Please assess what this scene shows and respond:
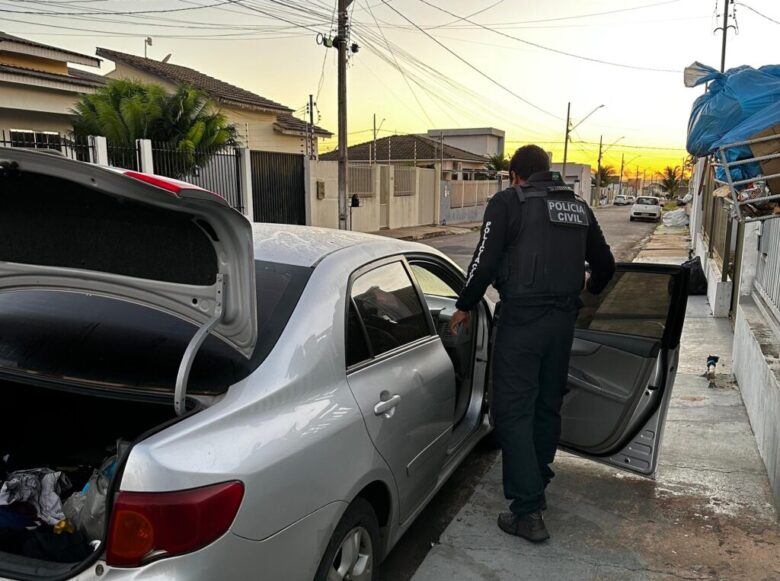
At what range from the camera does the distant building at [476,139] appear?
175 feet

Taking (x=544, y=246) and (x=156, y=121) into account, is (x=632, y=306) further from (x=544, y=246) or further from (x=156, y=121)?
(x=156, y=121)

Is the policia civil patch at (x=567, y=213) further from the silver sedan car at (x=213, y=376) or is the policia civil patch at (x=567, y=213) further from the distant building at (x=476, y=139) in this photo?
the distant building at (x=476, y=139)

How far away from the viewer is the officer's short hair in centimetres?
299

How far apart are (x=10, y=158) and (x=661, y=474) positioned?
367cm

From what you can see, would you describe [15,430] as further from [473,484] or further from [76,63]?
[76,63]

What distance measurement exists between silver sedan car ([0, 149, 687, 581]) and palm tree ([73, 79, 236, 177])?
11.0m

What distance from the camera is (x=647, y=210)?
3866 cm

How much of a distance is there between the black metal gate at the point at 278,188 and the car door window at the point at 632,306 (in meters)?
14.0

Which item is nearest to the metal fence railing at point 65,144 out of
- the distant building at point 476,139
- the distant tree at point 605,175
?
the distant building at point 476,139

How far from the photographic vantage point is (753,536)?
3023 mm

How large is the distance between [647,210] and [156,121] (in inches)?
1298

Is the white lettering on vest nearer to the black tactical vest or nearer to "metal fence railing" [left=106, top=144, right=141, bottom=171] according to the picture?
the black tactical vest

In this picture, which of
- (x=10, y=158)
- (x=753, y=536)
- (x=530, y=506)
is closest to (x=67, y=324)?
(x=10, y=158)

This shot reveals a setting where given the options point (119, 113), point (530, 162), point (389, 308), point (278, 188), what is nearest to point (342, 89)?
point (278, 188)
